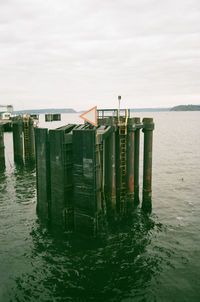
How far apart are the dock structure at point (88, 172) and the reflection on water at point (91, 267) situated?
0.96 m

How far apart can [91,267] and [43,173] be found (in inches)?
246

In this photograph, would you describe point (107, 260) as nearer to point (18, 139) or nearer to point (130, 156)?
point (130, 156)

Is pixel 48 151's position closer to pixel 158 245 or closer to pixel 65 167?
pixel 65 167

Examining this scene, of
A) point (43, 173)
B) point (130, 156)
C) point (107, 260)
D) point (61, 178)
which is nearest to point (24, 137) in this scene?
point (43, 173)

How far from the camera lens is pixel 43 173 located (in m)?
14.8

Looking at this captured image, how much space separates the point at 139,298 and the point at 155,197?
12217 millimetres

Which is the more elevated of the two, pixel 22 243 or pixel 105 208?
pixel 105 208

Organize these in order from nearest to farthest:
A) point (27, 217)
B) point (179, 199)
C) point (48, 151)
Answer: point (48, 151) < point (27, 217) < point (179, 199)

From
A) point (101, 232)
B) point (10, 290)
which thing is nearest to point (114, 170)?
point (101, 232)

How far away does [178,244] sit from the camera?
13953 mm

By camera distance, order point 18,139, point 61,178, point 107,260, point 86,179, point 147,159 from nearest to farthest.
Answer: point 107,260 → point 86,179 → point 61,178 → point 147,159 → point 18,139

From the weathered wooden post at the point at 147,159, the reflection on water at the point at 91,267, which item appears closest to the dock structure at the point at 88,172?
the weathered wooden post at the point at 147,159

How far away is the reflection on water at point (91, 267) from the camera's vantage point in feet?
33.0

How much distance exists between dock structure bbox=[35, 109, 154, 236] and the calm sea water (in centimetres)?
115
